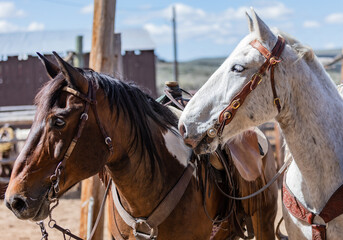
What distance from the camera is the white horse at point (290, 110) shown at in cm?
203

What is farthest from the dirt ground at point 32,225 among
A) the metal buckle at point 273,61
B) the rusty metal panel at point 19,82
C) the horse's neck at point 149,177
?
the rusty metal panel at point 19,82

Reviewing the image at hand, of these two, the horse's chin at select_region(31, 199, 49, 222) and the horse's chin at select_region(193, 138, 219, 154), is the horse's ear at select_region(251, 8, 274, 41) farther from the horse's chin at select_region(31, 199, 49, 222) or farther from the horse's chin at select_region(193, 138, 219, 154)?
the horse's chin at select_region(31, 199, 49, 222)

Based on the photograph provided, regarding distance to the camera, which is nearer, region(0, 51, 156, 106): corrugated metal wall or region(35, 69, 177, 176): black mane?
region(35, 69, 177, 176): black mane

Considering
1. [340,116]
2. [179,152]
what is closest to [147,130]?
[179,152]

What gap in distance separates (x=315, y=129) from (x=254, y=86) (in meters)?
0.44

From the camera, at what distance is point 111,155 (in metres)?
2.26

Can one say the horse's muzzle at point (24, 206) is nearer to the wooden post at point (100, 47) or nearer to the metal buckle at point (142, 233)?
the metal buckle at point (142, 233)

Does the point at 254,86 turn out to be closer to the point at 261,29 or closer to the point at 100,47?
the point at 261,29

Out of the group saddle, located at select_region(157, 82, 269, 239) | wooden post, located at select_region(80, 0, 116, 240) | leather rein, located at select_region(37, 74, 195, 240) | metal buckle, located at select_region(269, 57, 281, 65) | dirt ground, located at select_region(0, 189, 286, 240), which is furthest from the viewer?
dirt ground, located at select_region(0, 189, 286, 240)

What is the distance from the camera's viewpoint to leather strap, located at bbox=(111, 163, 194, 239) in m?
2.45

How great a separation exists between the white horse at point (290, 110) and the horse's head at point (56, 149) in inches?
21.1

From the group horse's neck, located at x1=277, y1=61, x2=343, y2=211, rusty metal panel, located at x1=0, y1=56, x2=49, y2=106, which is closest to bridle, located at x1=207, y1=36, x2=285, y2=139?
horse's neck, located at x1=277, y1=61, x2=343, y2=211

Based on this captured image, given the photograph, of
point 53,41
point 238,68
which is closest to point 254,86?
point 238,68

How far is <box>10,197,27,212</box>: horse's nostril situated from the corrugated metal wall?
1533cm
